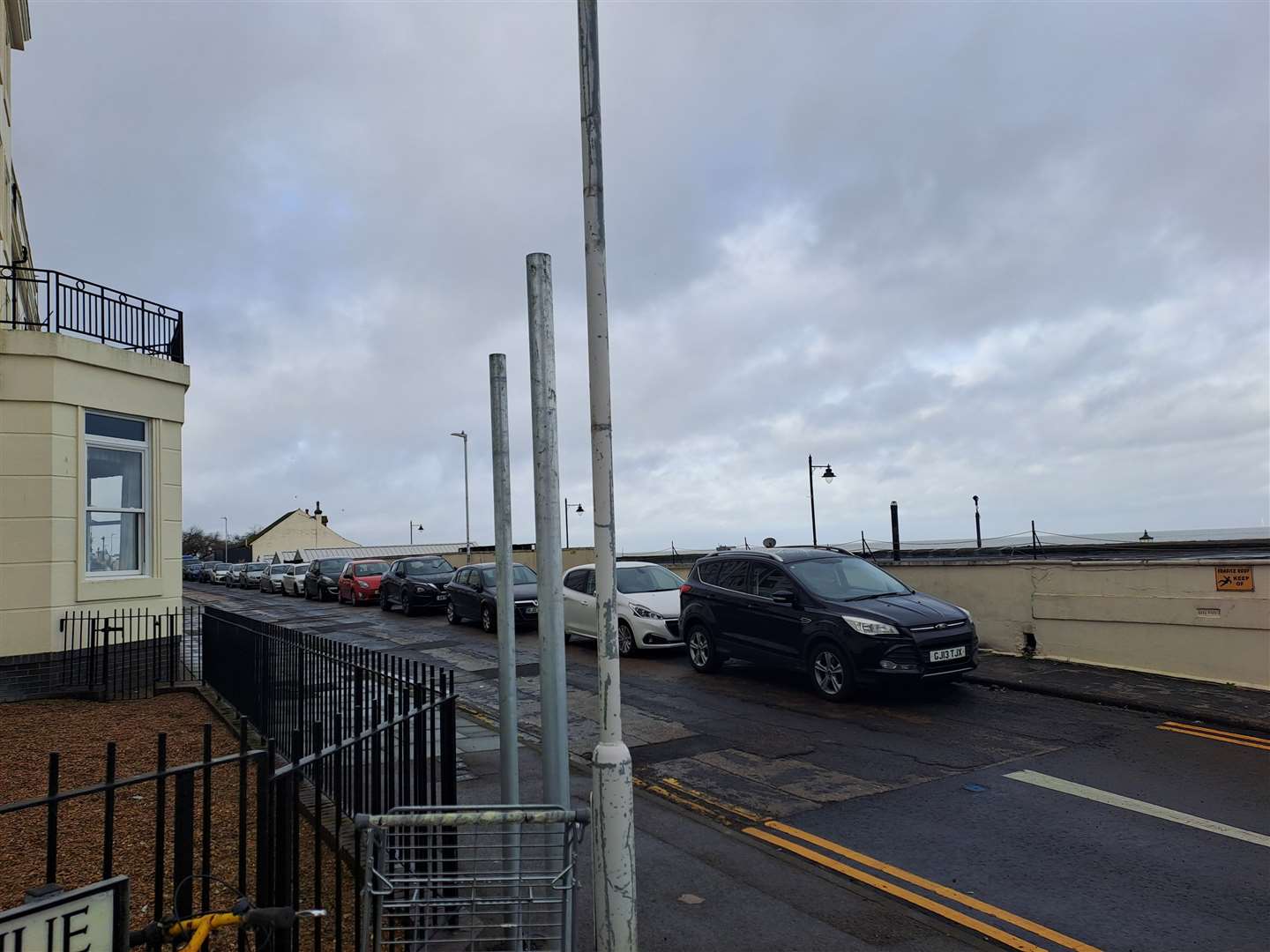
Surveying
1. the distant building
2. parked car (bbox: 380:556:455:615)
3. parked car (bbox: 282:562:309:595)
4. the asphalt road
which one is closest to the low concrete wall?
the asphalt road

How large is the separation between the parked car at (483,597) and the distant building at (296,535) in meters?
74.3

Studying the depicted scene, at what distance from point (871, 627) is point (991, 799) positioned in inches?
141

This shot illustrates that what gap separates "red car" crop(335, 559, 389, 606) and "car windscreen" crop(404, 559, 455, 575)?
326cm

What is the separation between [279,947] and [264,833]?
0.41 meters

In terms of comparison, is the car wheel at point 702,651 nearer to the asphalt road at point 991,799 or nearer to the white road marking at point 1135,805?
the asphalt road at point 991,799

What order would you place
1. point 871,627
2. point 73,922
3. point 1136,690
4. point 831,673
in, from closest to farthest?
point 73,922 < point 871,627 < point 1136,690 < point 831,673

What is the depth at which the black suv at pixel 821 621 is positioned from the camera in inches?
406

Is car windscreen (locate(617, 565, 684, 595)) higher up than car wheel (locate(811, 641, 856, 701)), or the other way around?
car windscreen (locate(617, 565, 684, 595))

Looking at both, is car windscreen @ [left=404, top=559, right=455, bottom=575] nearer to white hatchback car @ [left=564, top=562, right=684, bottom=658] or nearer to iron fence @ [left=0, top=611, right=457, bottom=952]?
white hatchback car @ [left=564, top=562, right=684, bottom=658]

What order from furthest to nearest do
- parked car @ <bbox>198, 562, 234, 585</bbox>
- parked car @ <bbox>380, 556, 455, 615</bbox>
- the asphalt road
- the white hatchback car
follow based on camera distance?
parked car @ <bbox>198, 562, 234, 585</bbox>, parked car @ <bbox>380, 556, 455, 615</bbox>, the white hatchback car, the asphalt road

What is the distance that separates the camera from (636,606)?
15.2 m

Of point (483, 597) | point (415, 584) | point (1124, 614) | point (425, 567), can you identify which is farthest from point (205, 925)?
point (425, 567)

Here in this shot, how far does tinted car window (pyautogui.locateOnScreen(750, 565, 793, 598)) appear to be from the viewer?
11.8 meters

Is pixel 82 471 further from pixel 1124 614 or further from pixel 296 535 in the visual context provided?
pixel 296 535
